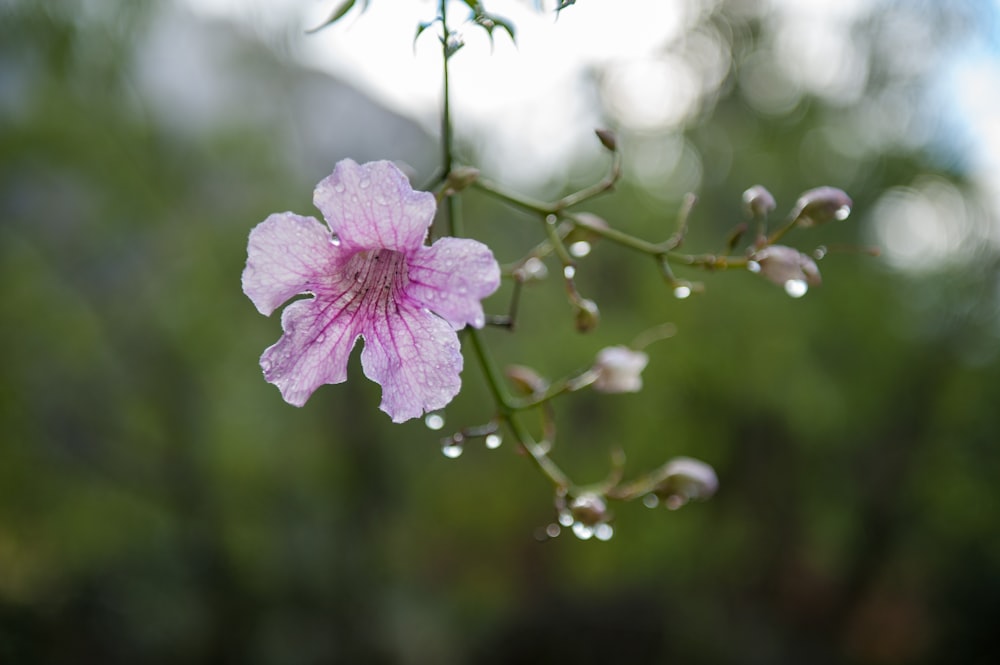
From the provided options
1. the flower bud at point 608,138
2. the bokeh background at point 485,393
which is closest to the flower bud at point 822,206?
the flower bud at point 608,138

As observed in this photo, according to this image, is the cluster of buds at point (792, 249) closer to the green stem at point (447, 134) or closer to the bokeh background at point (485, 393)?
the green stem at point (447, 134)

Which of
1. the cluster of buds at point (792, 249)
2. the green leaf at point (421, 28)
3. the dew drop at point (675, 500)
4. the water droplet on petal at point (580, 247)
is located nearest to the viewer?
the green leaf at point (421, 28)

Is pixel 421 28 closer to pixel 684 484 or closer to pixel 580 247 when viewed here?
pixel 580 247

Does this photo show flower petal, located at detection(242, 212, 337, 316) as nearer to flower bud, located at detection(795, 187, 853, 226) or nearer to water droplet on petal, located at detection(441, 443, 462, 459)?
water droplet on petal, located at detection(441, 443, 462, 459)

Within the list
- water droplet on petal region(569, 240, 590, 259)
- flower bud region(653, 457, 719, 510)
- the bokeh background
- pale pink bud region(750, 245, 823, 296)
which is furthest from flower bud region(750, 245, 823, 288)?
the bokeh background

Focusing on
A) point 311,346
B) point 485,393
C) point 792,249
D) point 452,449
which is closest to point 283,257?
point 311,346

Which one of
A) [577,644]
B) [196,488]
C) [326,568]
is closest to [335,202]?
[196,488]

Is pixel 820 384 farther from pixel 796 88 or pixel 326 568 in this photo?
Result: pixel 326 568
